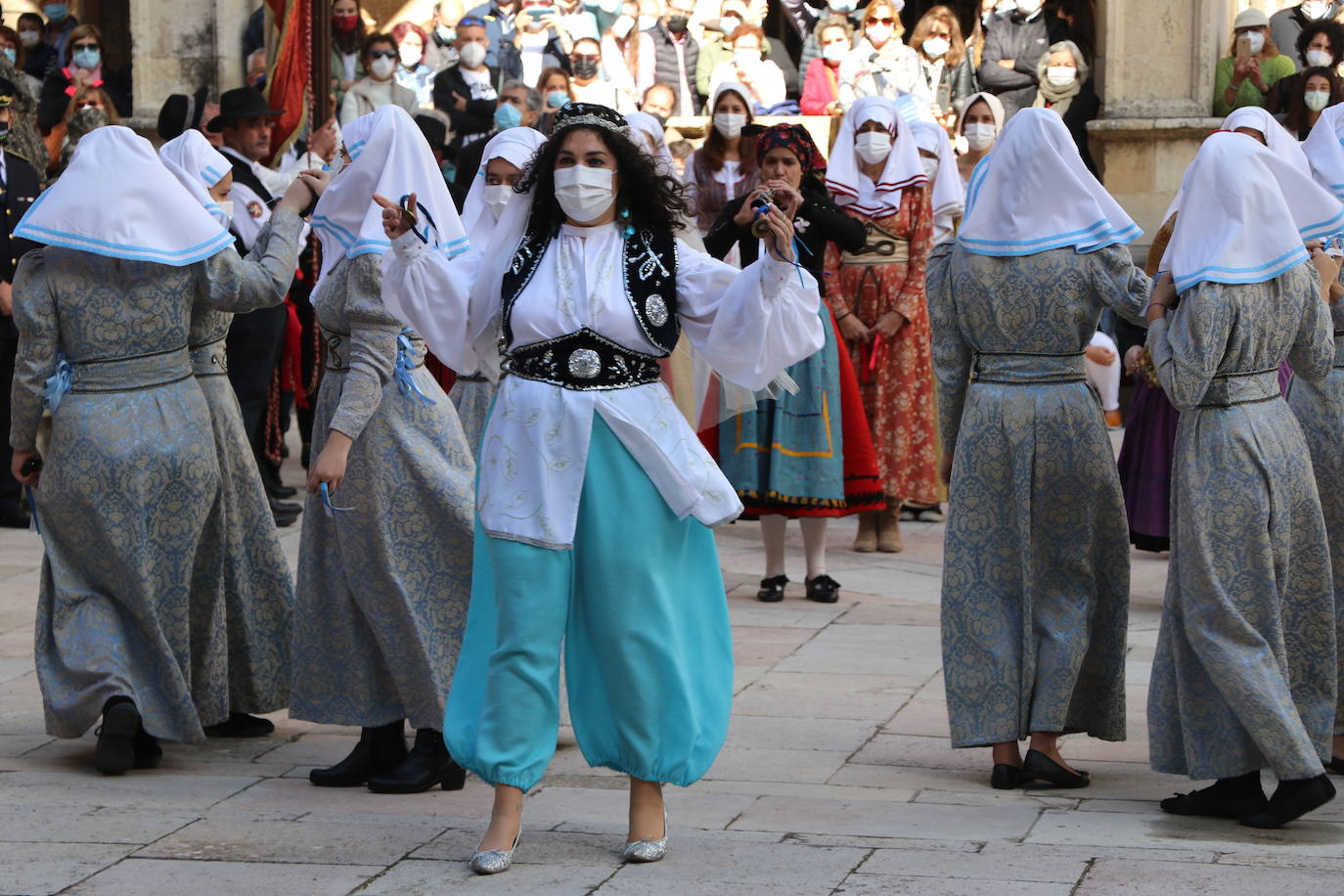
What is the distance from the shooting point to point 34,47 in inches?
677

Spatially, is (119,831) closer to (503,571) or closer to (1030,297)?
(503,571)

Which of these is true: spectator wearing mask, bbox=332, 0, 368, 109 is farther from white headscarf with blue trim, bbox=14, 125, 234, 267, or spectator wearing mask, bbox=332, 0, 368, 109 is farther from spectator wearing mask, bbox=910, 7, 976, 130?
white headscarf with blue trim, bbox=14, 125, 234, 267

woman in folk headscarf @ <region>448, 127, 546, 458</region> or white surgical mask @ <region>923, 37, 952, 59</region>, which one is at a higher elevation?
white surgical mask @ <region>923, 37, 952, 59</region>

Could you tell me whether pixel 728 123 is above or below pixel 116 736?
above

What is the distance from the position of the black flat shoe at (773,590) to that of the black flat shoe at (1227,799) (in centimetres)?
348

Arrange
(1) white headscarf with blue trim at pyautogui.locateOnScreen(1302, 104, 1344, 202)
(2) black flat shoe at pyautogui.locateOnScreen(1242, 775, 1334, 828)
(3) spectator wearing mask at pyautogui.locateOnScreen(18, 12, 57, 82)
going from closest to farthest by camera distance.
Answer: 1. (2) black flat shoe at pyautogui.locateOnScreen(1242, 775, 1334, 828)
2. (1) white headscarf with blue trim at pyautogui.locateOnScreen(1302, 104, 1344, 202)
3. (3) spectator wearing mask at pyautogui.locateOnScreen(18, 12, 57, 82)

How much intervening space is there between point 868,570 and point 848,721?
298cm

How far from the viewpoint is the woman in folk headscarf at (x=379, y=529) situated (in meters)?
5.43

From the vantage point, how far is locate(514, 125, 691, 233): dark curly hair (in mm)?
4853

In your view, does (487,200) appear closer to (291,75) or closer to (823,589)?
(823,589)

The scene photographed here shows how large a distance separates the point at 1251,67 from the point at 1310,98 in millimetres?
2411

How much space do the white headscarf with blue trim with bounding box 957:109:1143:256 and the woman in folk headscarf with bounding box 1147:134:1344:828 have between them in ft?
1.07

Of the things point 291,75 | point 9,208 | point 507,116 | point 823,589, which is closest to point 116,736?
point 823,589

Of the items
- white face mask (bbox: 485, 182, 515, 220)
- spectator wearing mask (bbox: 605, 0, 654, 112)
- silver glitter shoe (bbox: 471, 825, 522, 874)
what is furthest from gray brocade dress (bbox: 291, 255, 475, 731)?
spectator wearing mask (bbox: 605, 0, 654, 112)
